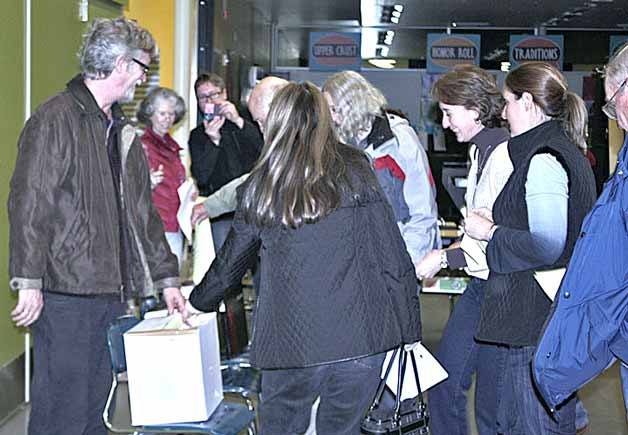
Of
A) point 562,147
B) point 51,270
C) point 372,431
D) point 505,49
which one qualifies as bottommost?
point 372,431

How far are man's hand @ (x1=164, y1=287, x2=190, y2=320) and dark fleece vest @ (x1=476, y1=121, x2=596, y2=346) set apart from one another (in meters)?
1.12

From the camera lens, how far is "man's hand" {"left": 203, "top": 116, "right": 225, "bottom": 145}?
6.46 metres

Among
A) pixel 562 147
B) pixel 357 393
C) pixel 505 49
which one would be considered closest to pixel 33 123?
pixel 357 393

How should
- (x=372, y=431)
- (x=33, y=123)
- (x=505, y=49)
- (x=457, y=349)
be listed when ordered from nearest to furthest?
1. (x=372, y=431)
2. (x=33, y=123)
3. (x=457, y=349)
4. (x=505, y=49)

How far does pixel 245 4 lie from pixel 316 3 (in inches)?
34.9

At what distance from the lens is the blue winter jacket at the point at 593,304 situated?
2.34 metres

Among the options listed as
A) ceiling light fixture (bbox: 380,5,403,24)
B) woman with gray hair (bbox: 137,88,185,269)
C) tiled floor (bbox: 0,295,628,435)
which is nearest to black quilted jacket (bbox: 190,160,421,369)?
tiled floor (bbox: 0,295,628,435)

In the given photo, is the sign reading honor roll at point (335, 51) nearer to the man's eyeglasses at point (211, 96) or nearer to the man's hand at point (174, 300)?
the man's eyeglasses at point (211, 96)

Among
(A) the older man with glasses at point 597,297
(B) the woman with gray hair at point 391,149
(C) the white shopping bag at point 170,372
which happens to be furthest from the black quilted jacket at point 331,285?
(B) the woman with gray hair at point 391,149

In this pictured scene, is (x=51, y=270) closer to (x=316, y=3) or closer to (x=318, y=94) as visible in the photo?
(x=318, y=94)

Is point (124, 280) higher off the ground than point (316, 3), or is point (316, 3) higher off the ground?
point (316, 3)

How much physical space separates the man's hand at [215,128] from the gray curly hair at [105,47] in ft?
9.40

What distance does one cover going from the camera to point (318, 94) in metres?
3.08

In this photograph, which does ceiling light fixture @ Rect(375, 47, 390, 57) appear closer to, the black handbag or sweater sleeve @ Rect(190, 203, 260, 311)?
the black handbag
